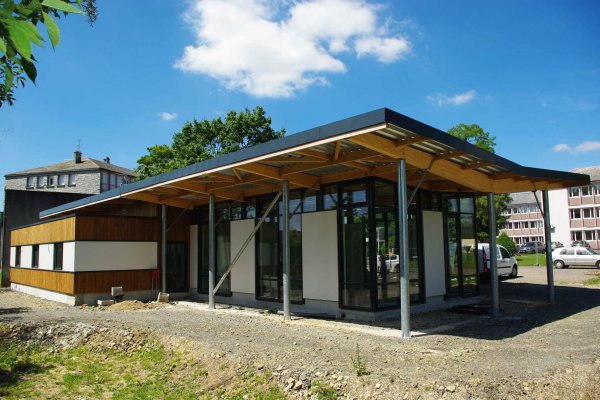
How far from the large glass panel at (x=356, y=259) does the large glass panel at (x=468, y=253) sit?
4.21 meters

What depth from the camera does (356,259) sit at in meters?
10.8

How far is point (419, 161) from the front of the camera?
9.01 m

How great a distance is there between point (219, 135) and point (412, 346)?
93.9 ft

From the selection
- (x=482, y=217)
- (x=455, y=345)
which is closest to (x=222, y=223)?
(x=455, y=345)

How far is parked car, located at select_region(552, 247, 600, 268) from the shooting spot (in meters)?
27.5

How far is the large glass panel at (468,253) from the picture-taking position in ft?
43.8

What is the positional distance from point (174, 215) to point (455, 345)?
39.4ft

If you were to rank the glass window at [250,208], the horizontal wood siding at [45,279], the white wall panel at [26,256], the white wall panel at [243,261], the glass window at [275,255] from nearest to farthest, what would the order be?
1. the glass window at [275,255]
2. the white wall panel at [243,261]
3. the glass window at [250,208]
4. the horizontal wood siding at [45,279]
5. the white wall panel at [26,256]

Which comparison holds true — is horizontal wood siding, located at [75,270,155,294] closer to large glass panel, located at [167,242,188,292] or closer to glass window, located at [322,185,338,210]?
large glass panel, located at [167,242,188,292]

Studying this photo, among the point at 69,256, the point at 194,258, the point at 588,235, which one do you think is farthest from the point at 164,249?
the point at 588,235

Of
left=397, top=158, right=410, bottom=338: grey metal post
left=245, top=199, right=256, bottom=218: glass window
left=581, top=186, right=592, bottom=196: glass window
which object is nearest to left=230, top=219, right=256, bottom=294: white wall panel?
left=245, top=199, right=256, bottom=218: glass window

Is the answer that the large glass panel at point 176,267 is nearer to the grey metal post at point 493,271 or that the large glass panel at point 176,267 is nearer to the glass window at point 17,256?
the glass window at point 17,256

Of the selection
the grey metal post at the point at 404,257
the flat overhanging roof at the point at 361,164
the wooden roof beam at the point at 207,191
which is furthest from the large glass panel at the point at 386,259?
the wooden roof beam at the point at 207,191

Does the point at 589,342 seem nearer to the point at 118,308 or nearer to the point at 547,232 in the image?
the point at 547,232
